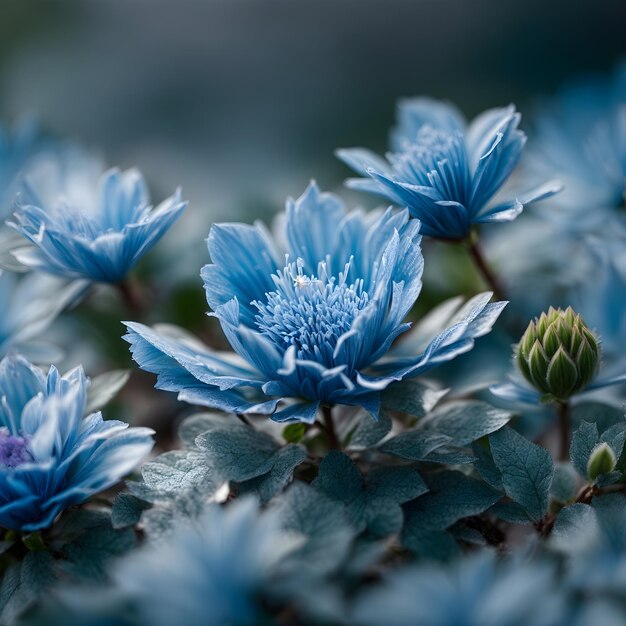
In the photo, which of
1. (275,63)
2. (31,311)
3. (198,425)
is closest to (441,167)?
(198,425)

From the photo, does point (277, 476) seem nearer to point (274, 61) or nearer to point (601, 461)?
point (601, 461)

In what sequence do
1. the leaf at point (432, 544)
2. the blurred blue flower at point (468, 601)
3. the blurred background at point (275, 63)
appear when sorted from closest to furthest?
the blurred blue flower at point (468, 601) < the leaf at point (432, 544) < the blurred background at point (275, 63)

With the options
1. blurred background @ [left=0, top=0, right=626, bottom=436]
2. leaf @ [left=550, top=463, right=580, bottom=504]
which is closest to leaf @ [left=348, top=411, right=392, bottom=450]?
leaf @ [left=550, top=463, right=580, bottom=504]

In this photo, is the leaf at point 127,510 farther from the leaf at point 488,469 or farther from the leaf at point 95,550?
the leaf at point 488,469

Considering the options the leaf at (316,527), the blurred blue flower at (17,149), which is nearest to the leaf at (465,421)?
the leaf at (316,527)

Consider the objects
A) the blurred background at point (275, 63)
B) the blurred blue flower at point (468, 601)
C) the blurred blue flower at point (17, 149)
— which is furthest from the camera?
the blurred background at point (275, 63)

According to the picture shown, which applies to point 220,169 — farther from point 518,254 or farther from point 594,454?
point 594,454
